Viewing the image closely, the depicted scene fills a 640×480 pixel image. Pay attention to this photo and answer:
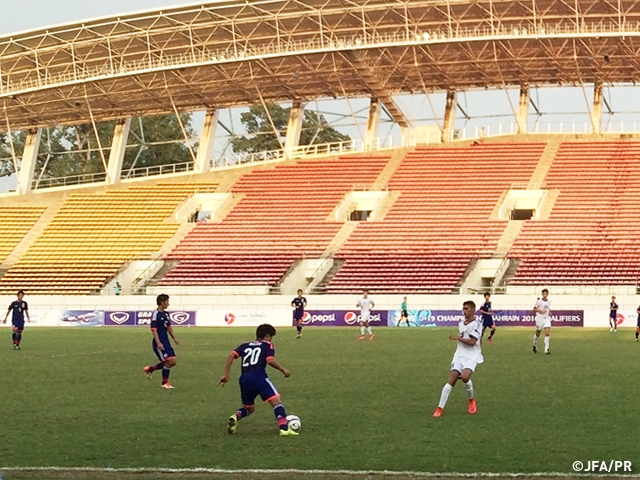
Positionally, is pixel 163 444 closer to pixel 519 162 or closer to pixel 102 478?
pixel 102 478

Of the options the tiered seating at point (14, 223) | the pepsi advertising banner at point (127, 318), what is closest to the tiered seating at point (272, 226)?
the pepsi advertising banner at point (127, 318)

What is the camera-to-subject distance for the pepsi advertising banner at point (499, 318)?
4900cm

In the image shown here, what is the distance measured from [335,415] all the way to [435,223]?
46062 mm

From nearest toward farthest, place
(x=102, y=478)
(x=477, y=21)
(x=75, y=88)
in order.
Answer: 1. (x=102, y=478)
2. (x=477, y=21)
3. (x=75, y=88)

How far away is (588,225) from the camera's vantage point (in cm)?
5878

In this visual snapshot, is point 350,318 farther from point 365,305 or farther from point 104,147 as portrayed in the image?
point 104,147

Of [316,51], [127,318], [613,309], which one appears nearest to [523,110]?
[316,51]

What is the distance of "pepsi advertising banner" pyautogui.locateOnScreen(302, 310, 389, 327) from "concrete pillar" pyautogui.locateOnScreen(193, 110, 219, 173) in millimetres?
21862

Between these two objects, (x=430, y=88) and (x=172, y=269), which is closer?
(x=172, y=269)

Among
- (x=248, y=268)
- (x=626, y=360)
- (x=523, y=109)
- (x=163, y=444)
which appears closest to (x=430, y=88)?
(x=523, y=109)

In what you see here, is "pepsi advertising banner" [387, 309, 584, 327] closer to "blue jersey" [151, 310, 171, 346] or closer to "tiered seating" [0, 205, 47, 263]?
"tiered seating" [0, 205, 47, 263]

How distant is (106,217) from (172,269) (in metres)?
9.00

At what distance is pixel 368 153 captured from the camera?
70938 millimetres

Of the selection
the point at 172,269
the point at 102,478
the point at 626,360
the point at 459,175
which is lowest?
the point at 102,478
